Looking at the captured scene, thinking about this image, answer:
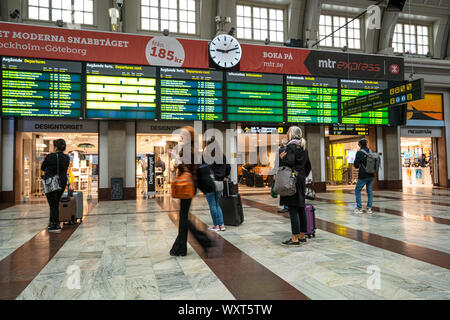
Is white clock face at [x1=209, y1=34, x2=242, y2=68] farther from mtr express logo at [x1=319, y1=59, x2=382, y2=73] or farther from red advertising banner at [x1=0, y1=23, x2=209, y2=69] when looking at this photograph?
mtr express logo at [x1=319, y1=59, x2=382, y2=73]

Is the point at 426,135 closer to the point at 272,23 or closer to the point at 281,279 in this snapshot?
the point at 272,23

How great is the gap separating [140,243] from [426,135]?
1548 centimetres

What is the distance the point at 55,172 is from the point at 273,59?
8859 millimetres

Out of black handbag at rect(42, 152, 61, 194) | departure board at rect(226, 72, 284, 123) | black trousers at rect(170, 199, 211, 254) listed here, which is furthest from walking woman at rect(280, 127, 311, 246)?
departure board at rect(226, 72, 284, 123)

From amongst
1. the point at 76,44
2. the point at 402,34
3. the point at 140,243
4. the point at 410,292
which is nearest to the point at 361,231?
the point at 410,292

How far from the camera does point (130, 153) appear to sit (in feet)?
39.3

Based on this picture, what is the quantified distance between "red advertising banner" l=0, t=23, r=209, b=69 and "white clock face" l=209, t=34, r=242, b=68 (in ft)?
1.18

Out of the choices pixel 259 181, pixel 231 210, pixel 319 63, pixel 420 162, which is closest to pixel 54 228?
pixel 231 210

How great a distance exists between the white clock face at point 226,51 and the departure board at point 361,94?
14.8 feet

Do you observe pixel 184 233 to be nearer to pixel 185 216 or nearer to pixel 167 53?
pixel 185 216

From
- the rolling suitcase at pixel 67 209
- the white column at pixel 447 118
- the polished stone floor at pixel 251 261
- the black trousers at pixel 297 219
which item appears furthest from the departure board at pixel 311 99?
the rolling suitcase at pixel 67 209

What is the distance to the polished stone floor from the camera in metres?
2.89

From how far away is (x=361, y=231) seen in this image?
548 cm

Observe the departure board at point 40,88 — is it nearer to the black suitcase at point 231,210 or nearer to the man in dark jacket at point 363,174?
the black suitcase at point 231,210
